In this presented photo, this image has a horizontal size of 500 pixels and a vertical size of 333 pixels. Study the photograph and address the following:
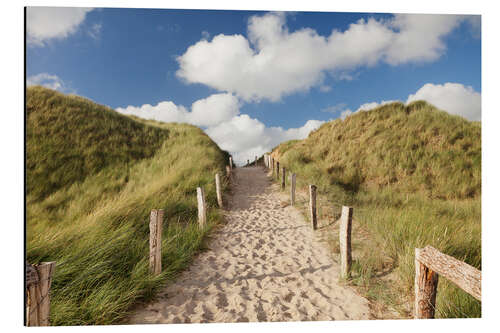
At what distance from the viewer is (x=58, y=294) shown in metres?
2.34

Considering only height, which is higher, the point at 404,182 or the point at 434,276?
the point at 404,182

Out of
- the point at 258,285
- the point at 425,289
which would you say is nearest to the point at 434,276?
the point at 425,289

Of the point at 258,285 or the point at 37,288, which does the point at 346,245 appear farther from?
the point at 37,288

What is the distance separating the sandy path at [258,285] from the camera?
105 inches

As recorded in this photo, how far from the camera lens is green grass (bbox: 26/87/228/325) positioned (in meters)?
2.57

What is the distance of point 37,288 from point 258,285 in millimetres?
2587

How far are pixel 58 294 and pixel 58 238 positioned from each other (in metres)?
0.97

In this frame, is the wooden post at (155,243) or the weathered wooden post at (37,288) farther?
the wooden post at (155,243)

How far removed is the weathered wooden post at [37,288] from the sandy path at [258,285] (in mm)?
1100

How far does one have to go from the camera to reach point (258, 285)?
3318mm

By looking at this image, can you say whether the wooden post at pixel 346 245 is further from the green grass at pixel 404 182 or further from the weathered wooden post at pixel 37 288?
the weathered wooden post at pixel 37 288

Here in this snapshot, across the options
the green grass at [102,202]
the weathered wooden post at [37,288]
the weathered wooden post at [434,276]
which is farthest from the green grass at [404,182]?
the weathered wooden post at [37,288]

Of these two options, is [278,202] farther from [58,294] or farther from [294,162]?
[58,294]
